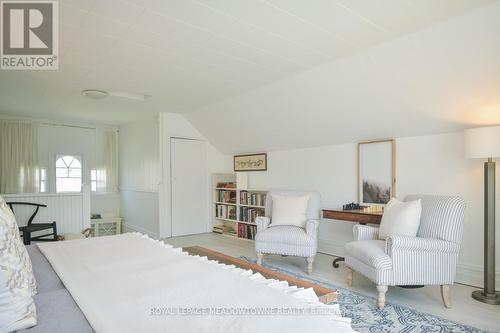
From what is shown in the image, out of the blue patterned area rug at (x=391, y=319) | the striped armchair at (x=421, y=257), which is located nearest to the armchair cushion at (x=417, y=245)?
the striped armchair at (x=421, y=257)

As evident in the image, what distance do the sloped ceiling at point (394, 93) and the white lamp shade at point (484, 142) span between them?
1.16 feet

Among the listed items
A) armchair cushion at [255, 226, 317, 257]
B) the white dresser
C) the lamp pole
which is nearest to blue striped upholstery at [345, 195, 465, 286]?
the lamp pole

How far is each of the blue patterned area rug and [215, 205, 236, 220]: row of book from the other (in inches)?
125

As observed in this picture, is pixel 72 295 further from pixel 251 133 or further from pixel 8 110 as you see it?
pixel 8 110

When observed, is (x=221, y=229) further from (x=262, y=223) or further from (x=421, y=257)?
(x=421, y=257)

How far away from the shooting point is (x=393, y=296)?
2805 mm

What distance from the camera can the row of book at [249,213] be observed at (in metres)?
5.17

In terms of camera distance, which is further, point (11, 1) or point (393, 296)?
point (393, 296)

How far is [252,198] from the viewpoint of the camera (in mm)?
5285

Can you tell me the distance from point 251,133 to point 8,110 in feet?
13.9

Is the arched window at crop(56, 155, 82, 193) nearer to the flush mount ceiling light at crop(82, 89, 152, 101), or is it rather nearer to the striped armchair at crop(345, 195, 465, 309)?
the flush mount ceiling light at crop(82, 89, 152, 101)

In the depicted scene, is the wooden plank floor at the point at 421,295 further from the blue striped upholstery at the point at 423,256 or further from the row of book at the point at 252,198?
the row of book at the point at 252,198

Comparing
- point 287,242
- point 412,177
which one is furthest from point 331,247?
point 412,177

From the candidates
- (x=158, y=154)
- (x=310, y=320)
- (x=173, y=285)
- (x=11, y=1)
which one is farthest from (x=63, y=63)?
(x=310, y=320)
